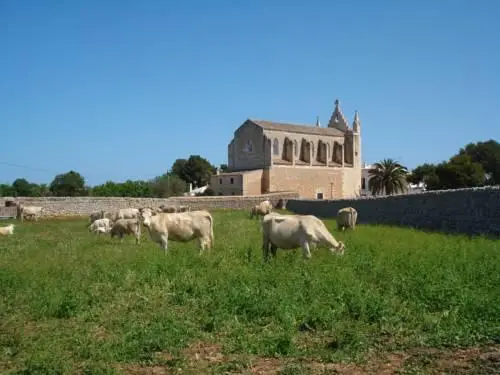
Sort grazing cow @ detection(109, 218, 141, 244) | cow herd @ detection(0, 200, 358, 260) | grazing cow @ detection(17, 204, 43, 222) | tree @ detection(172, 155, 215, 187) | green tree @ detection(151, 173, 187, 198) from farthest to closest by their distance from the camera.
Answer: tree @ detection(172, 155, 215, 187) < green tree @ detection(151, 173, 187, 198) < grazing cow @ detection(17, 204, 43, 222) < grazing cow @ detection(109, 218, 141, 244) < cow herd @ detection(0, 200, 358, 260)

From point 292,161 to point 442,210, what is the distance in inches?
2092

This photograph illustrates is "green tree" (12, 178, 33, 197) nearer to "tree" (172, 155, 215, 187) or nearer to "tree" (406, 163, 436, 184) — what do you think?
"tree" (172, 155, 215, 187)

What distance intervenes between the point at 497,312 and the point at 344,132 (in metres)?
79.1

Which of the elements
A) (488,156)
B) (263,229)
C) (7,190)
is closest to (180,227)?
(263,229)

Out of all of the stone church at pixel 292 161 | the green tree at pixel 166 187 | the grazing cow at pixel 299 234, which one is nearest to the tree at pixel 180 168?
the green tree at pixel 166 187

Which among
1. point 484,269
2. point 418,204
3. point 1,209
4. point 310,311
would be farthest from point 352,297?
point 1,209

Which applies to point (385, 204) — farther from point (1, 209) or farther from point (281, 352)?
point (1, 209)

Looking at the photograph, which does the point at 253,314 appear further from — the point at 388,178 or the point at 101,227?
the point at 388,178

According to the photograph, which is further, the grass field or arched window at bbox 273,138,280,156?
arched window at bbox 273,138,280,156

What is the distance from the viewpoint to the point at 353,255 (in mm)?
12336

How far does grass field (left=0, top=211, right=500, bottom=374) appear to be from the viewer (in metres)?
6.14

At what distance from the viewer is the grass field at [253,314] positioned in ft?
20.1

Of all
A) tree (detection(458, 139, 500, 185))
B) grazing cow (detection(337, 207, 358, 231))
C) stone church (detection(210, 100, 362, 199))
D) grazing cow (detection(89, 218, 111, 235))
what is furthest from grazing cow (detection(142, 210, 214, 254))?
tree (detection(458, 139, 500, 185))

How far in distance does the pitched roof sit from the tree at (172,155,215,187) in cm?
3021
